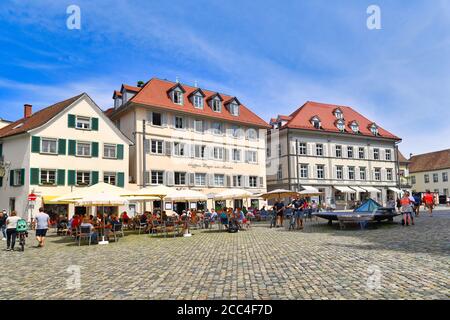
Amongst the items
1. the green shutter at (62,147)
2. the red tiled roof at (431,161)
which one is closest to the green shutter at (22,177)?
the green shutter at (62,147)

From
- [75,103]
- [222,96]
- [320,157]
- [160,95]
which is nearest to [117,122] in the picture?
[160,95]

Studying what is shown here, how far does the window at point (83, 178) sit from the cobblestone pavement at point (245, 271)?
18.7m

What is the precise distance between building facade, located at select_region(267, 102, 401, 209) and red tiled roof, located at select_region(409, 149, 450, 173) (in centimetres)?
2545

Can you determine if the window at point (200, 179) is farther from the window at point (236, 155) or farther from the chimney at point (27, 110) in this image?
the chimney at point (27, 110)

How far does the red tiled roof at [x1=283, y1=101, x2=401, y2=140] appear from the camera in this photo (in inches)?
2013

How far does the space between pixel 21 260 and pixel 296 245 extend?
30.9ft

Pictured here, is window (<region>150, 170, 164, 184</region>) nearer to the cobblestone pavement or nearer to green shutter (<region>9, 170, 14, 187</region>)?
green shutter (<region>9, 170, 14, 187</region>)

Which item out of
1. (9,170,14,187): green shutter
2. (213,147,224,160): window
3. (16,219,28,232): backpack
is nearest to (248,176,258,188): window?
(213,147,224,160): window

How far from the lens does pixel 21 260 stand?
12.7 meters

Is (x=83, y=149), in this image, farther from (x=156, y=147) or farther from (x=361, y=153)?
(x=361, y=153)

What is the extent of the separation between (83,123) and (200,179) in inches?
506

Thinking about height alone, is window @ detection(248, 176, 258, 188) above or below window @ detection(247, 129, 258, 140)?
below

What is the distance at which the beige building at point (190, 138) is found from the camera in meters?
37.1
